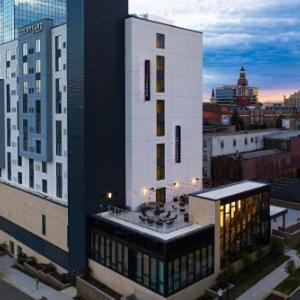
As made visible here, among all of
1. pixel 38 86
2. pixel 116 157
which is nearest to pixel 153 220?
pixel 116 157

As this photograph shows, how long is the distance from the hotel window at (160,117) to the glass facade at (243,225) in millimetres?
11835

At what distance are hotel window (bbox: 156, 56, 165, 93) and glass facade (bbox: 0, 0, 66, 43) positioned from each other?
85.4 metres

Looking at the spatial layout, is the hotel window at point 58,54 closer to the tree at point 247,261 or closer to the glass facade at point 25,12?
the tree at point 247,261

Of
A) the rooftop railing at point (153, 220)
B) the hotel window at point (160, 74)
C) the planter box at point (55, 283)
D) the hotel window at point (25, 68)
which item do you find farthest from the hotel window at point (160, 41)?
the planter box at point (55, 283)

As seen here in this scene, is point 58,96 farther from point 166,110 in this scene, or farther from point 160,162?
point 160,162

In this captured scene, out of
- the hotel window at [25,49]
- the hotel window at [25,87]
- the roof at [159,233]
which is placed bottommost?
the roof at [159,233]

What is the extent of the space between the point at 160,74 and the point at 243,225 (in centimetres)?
1773

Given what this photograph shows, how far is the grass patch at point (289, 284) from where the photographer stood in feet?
110

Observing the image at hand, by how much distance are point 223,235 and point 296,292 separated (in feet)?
24.2

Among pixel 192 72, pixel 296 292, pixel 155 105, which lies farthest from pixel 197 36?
pixel 296 292

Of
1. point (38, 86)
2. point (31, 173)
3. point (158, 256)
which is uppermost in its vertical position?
point (38, 86)

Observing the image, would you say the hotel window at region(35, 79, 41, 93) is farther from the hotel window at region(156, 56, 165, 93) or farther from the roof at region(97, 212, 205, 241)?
the roof at region(97, 212, 205, 241)

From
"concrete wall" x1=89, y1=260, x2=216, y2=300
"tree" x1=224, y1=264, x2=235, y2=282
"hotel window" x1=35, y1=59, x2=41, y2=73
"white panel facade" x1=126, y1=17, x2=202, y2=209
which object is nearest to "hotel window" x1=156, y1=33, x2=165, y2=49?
"white panel facade" x1=126, y1=17, x2=202, y2=209

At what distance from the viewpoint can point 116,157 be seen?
132 feet
